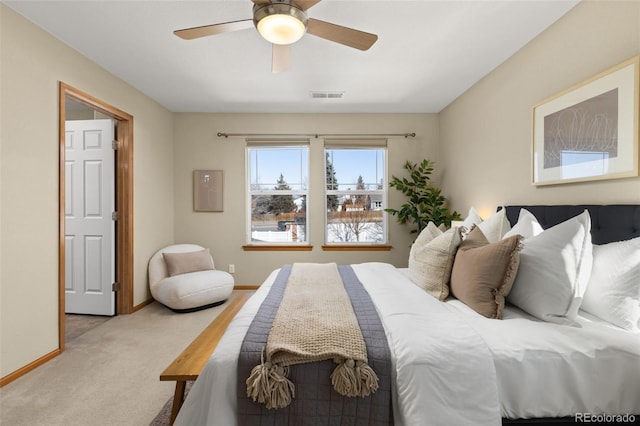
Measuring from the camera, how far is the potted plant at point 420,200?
3.89 metres

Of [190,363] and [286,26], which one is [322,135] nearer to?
[286,26]

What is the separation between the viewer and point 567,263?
143 centimetres

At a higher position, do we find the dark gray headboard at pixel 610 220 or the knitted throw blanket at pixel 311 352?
the dark gray headboard at pixel 610 220

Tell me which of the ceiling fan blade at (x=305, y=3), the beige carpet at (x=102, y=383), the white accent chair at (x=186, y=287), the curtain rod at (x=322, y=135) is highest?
the ceiling fan blade at (x=305, y=3)

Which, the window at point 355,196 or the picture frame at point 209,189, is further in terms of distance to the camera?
the window at point 355,196

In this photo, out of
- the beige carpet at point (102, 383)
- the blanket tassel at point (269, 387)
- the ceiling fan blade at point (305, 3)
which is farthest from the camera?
the beige carpet at point (102, 383)

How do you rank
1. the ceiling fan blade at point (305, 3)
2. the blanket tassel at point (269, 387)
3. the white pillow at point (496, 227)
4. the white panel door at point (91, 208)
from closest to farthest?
the blanket tassel at point (269, 387)
the ceiling fan blade at point (305, 3)
the white pillow at point (496, 227)
the white panel door at point (91, 208)

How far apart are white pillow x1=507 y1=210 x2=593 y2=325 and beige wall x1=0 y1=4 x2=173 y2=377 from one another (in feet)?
10.5

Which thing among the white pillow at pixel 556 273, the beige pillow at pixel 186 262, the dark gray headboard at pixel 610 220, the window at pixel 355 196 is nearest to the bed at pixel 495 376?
the white pillow at pixel 556 273

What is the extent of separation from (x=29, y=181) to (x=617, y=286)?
12.0 ft

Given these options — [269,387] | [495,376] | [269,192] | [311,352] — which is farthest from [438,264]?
[269,192]

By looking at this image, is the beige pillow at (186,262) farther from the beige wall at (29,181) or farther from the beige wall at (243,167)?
the beige wall at (29,181)

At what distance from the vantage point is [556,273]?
56.6 inches

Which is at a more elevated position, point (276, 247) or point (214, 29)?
point (214, 29)
